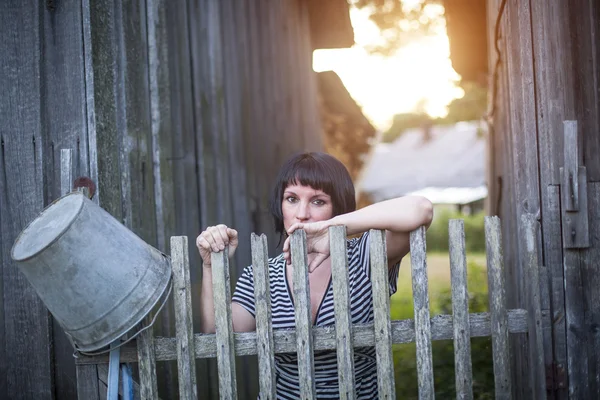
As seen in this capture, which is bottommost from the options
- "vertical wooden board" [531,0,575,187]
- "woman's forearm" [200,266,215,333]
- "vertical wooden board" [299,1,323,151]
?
"woman's forearm" [200,266,215,333]

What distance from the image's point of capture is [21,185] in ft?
10.4

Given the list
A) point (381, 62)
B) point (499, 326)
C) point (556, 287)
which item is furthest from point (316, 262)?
point (381, 62)

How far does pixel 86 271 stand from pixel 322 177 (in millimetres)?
1148

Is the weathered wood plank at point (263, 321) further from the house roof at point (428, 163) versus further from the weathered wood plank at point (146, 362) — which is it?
the house roof at point (428, 163)

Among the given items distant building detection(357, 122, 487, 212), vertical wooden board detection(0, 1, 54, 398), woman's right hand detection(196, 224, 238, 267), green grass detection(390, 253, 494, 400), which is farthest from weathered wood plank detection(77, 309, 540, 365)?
distant building detection(357, 122, 487, 212)

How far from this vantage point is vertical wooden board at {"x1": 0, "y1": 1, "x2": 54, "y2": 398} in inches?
122

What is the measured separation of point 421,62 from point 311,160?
62.9 feet

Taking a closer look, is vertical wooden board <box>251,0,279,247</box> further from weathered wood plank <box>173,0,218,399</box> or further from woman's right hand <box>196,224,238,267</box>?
woman's right hand <box>196,224,238,267</box>

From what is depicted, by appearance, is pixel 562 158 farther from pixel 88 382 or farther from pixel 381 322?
pixel 88 382

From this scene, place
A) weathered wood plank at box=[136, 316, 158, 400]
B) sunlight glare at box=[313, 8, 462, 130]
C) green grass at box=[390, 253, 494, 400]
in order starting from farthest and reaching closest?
sunlight glare at box=[313, 8, 462, 130] → green grass at box=[390, 253, 494, 400] → weathered wood plank at box=[136, 316, 158, 400]

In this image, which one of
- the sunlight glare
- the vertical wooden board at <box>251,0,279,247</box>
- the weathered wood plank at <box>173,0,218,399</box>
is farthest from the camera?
the sunlight glare

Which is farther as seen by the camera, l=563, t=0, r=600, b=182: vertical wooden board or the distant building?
the distant building

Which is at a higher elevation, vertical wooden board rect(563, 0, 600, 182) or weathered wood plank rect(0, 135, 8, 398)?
vertical wooden board rect(563, 0, 600, 182)

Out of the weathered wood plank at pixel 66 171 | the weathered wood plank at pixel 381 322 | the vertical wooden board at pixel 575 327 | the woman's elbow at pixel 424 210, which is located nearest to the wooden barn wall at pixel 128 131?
the weathered wood plank at pixel 66 171
